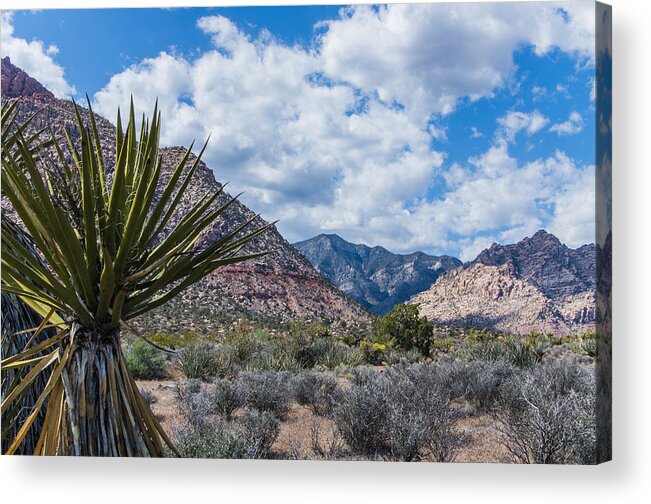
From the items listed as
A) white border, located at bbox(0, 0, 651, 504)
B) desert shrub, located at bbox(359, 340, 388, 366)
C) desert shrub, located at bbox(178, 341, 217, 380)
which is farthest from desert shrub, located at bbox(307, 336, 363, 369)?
white border, located at bbox(0, 0, 651, 504)

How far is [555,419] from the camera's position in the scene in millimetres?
4957

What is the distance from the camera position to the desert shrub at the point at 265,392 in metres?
5.99

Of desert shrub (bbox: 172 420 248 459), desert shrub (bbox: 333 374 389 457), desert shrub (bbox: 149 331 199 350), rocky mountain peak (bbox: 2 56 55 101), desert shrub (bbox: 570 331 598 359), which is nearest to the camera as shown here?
desert shrub (bbox: 570 331 598 359)

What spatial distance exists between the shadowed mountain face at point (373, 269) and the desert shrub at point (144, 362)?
1.98 m

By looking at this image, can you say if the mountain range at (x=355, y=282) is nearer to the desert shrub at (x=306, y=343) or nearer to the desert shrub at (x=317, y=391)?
the desert shrub at (x=306, y=343)

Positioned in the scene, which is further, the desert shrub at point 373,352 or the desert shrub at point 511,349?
the desert shrub at point 373,352

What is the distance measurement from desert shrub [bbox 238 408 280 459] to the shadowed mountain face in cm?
204

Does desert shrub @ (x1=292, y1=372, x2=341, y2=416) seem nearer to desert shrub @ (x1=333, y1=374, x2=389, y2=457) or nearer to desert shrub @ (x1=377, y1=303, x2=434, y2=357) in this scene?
desert shrub @ (x1=333, y1=374, x2=389, y2=457)

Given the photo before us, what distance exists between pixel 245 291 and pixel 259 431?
3.16 metres

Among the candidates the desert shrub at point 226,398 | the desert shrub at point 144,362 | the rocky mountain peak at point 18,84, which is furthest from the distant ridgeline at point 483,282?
the rocky mountain peak at point 18,84

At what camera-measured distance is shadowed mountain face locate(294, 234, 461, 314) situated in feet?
23.9

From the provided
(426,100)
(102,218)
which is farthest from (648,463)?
(102,218)

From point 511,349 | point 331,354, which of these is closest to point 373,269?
point 331,354

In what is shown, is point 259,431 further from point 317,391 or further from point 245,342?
point 245,342
